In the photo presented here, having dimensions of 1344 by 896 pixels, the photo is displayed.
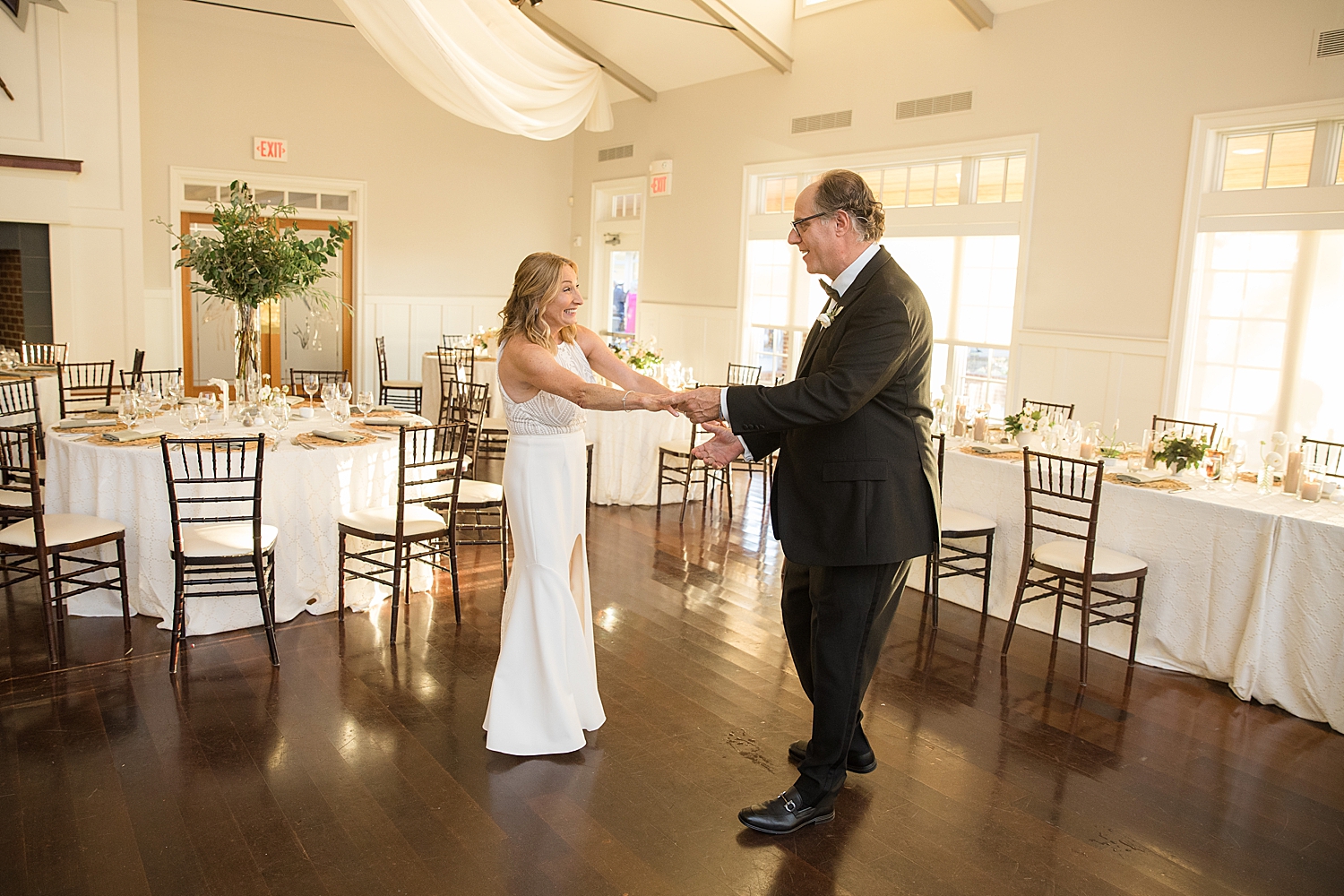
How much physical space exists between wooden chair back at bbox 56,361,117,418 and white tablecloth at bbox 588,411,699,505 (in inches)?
150

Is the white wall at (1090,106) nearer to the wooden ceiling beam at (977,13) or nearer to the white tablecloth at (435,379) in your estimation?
the wooden ceiling beam at (977,13)

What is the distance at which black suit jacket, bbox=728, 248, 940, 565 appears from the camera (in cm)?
285

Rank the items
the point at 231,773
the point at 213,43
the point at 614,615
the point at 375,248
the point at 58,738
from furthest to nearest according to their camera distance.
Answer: the point at 375,248, the point at 213,43, the point at 614,615, the point at 58,738, the point at 231,773

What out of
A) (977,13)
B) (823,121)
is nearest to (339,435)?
(977,13)

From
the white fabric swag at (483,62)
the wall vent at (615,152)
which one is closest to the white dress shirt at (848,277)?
the white fabric swag at (483,62)

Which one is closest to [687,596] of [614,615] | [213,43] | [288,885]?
[614,615]

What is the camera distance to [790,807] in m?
3.14

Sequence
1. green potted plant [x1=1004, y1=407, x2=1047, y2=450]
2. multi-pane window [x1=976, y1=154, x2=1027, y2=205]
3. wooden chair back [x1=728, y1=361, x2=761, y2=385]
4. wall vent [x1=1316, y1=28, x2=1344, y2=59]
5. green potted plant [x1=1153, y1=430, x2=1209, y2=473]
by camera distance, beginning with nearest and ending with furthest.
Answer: green potted plant [x1=1153, y1=430, x2=1209, y2=473], green potted plant [x1=1004, y1=407, x2=1047, y2=450], wall vent [x1=1316, y1=28, x2=1344, y2=59], multi-pane window [x1=976, y1=154, x2=1027, y2=205], wooden chair back [x1=728, y1=361, x2=761, y2=385]

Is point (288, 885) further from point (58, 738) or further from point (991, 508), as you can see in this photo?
point (991, 508)

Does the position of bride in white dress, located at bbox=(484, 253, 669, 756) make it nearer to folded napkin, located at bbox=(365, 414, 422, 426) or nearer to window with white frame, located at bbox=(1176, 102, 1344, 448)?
folded napkin, located at bbox=(365, 414, 422, 426)

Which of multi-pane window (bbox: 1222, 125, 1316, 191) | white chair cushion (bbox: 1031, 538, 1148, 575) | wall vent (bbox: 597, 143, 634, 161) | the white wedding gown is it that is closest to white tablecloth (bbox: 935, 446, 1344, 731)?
white chair cushion (bbox: 1031, 538, 1148, 575)

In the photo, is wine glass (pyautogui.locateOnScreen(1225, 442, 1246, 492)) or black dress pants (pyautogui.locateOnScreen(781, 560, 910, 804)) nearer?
black dress pants (pyautogui.locateOnScreen(781, 560, 910, 804))

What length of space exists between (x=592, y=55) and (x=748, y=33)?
3211mm

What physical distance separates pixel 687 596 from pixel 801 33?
724 centimetres
